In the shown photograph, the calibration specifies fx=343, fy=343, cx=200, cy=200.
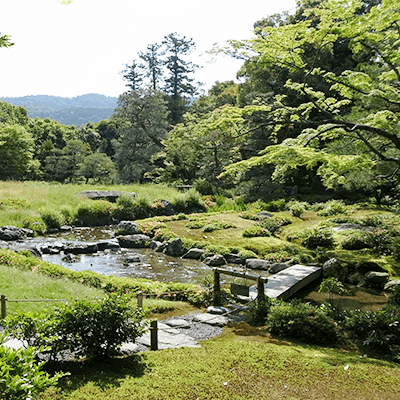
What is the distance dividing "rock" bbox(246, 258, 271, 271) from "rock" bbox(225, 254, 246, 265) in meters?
0.35

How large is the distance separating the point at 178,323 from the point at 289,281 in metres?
3.95

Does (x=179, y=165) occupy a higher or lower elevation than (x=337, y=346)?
higher

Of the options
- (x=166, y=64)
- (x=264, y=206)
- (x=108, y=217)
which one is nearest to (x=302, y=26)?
(x=264, y=206)

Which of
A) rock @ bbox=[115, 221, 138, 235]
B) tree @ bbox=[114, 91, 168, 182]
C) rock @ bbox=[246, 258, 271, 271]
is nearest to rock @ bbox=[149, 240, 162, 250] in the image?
rock @ bbox=[115, 221, 138, 235]

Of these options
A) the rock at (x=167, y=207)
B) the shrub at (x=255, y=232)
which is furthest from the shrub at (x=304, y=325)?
the rock at (x=167, y=207)

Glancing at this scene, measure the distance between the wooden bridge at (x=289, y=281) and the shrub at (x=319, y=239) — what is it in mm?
2509

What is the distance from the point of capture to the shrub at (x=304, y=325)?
574 centimetres

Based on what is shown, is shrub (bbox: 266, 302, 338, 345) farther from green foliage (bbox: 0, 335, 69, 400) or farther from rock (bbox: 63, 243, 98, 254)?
rock (bbox: 63, 243, 98, 254)

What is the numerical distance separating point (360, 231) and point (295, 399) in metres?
10.9

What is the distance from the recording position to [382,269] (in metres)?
10.3

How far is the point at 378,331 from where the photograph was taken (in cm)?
571

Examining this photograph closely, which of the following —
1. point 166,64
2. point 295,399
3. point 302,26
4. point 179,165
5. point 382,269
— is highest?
point 166,64

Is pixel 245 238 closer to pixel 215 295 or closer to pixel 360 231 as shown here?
pixel 360 231

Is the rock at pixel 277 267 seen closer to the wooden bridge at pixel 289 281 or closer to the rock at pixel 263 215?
the wooden bridge at pixel 289 281
